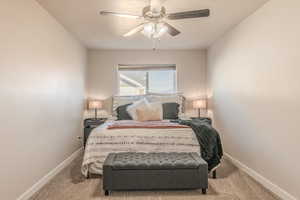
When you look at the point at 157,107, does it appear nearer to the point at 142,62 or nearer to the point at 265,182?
the point at 142,62

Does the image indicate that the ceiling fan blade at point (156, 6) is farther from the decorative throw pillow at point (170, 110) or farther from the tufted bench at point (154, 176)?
the decorative throw pillow at point (170, 110)

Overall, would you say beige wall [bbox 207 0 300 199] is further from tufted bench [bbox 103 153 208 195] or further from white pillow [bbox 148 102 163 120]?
white pillow [bbox 148 102 163 120]

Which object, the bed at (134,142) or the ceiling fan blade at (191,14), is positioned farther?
the bed at (134,142)

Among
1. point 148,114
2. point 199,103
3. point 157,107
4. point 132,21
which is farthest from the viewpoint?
point 199,103

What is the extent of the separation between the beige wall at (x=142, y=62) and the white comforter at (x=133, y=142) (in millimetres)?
2324

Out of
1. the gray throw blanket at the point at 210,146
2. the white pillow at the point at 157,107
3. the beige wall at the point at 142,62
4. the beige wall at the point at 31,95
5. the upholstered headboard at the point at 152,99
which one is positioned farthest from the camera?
the beige wall at the point at 142,62

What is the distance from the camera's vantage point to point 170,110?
15.0ft

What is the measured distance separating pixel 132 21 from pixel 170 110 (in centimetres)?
201

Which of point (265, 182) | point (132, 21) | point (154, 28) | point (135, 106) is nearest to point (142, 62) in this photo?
point (135, 106)

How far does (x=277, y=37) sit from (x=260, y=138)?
1.28 m

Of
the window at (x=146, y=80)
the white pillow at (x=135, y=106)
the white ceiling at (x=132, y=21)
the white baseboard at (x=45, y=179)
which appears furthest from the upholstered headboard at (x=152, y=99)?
the white baseboard at (x=45, y=179)

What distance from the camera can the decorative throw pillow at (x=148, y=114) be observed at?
4.11m

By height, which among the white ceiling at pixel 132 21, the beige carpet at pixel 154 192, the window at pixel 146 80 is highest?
the white ceiling at pixel 132 21

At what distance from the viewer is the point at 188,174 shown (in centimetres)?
244
